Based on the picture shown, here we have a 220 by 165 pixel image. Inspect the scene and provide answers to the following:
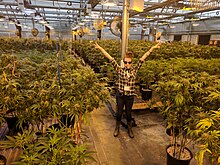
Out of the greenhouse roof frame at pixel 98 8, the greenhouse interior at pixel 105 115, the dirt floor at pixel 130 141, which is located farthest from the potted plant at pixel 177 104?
the greenhouse roof frame at pixel 98 8

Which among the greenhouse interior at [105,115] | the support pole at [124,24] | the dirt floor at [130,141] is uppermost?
the support pole at [124,24]

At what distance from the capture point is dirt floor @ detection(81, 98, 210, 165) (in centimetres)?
259

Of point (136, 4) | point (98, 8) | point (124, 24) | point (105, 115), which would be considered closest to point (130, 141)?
point (105, 115)

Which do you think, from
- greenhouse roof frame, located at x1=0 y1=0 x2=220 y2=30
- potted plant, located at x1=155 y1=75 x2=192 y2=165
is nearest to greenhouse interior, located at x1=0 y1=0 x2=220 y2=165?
potted plant, located at x1=155 y1=75 x2=192 y2=165

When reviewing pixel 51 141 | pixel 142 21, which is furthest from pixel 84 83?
pixel 142 21

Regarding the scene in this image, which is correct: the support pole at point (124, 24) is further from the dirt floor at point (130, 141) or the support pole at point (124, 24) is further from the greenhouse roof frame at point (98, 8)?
the dirt floor at point (130, 141)

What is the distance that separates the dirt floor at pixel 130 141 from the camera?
259 centimetres

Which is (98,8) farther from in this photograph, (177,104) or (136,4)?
(177,104)

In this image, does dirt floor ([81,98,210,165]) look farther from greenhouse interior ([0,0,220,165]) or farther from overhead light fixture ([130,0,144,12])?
overhead light fixture ([130,0,144,12])

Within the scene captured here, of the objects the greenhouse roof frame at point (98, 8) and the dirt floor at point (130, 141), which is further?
the greenhouse roof frame at point (98, 8)

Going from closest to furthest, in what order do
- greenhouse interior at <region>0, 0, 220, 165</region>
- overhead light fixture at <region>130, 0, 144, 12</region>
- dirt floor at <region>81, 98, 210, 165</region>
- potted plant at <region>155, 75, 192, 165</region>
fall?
greenhouse interior at <region>0, 0, 220, 165</region> < potted plant at <region>155, 75, 192, 165</region> < dirt floor at <region>81, 98, 210, 165</region> < overhead light fixture at <region>130, 0, 144, 12</region>

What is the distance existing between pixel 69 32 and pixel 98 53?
31.8ft

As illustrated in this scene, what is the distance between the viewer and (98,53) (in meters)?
6.61

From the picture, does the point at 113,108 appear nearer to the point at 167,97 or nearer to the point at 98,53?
the point at 167,97
